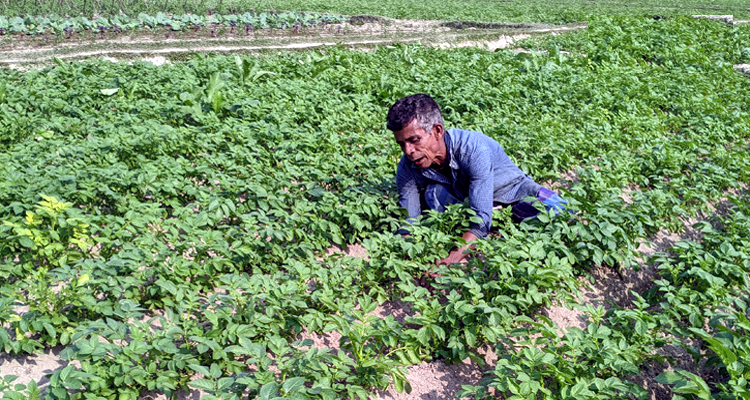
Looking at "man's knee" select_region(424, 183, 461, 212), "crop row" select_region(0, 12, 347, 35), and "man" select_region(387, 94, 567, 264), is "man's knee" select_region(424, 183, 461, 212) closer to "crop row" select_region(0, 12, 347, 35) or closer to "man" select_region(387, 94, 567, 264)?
"man" select_region(387, 94, 567, 264)

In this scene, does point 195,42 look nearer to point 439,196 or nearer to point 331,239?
point 331,239

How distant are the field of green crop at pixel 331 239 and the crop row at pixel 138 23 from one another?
465 centimetres

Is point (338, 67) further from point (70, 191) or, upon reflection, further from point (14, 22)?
point (14, 22)

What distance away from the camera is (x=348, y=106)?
6.36 m

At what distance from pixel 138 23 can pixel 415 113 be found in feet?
35.5

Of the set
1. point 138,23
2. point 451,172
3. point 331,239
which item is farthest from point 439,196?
point 138,23

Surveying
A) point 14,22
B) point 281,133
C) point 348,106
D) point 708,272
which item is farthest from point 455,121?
point 14,22

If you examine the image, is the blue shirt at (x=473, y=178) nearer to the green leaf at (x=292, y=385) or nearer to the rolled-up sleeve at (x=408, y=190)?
the rolled-up sleeve at (x=408, y=190)

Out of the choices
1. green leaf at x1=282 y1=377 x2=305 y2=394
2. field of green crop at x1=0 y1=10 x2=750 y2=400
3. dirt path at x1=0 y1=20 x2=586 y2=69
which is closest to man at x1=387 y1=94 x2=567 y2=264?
field of green crop at x1=0 y1=10 x2=750 y2=400

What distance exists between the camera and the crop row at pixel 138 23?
447 inches

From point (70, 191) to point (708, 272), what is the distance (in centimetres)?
416

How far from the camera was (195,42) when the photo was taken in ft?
36.6

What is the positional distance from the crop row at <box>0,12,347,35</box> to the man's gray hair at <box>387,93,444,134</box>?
10232mm

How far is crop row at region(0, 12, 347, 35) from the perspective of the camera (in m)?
11.3
